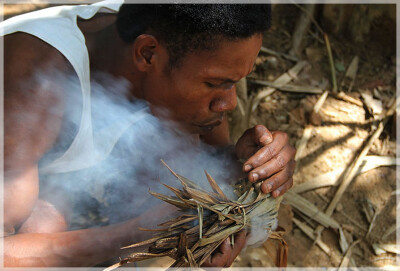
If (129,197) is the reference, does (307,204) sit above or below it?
below

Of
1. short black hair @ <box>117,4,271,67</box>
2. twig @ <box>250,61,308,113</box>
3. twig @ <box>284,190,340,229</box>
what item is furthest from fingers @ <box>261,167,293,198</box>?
twig @ <box>250,61,308,113</box>

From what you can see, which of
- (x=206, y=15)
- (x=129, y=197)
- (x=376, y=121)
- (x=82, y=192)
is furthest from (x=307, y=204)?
(x=206, y=15)

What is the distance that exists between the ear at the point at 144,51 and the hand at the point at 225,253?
2.69 feet

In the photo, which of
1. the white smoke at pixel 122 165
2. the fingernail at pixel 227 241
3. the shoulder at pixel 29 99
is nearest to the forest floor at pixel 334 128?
the white smoke at pixel 122 165

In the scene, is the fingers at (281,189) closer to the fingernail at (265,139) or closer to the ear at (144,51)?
the fingernail at (265,139)

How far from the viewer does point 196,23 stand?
1688 millimetres

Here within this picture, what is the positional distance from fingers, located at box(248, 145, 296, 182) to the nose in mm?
300

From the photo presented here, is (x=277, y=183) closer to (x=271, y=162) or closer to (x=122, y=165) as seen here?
(x=271, y=162)

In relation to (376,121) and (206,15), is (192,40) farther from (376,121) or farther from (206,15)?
(376,121)

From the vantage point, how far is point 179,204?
1.74 meters

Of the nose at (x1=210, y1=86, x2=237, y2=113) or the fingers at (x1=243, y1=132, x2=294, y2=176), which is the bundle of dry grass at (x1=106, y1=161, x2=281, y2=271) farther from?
the nose at (x1=210, y1=86, x2=237, y2=113)

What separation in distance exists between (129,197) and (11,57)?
958mm

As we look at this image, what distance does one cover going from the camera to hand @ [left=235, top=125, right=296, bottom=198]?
182cm

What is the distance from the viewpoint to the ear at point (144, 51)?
5.98 ft
